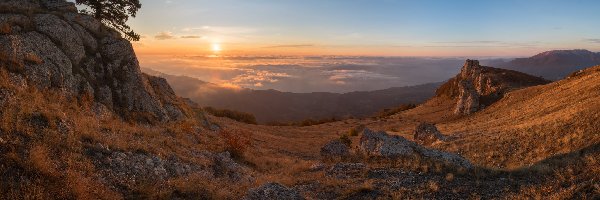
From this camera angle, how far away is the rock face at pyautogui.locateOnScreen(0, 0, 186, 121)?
2047 centimetres

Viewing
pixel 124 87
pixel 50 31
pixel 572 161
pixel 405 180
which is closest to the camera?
pixel 405 180

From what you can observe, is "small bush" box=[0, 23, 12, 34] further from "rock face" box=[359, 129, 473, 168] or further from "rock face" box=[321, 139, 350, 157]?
"rock face" box=[359, 129, 473, 168]

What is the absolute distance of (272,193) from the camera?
1286 centimetres

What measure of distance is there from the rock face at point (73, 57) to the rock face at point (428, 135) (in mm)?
23008

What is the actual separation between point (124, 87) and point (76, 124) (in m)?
13.4

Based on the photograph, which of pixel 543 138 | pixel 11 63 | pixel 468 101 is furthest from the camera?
pixel 468 101

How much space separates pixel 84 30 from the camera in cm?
2794

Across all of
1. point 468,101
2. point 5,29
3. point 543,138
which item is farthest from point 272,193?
point 468,101

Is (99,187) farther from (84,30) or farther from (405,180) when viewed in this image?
(84,30)

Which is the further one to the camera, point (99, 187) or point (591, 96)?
point (591, 96)

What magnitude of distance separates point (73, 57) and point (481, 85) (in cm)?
6903

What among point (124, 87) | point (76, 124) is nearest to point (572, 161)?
point (76, 124)

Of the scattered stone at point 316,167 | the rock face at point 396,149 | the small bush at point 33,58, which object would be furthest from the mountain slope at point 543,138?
the small bush at point 33,58

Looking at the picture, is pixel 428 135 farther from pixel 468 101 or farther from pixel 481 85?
pixel 481 85
